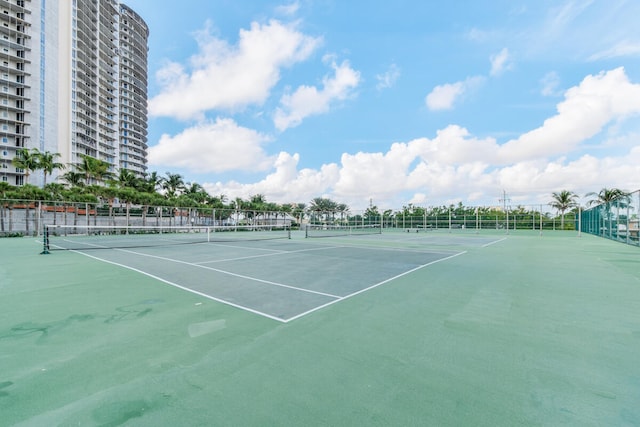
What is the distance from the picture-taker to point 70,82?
214 ft

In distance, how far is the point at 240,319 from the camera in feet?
13.4

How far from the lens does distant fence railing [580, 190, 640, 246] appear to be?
15.3 m

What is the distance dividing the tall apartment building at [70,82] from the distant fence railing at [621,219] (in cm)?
6803

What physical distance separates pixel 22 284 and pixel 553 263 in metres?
14.6

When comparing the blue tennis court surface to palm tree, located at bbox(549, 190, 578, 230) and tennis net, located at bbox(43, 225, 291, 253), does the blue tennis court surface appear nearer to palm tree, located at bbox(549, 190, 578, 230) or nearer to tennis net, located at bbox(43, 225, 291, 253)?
tennis net, located at bbox(43, 225, 291, 253)

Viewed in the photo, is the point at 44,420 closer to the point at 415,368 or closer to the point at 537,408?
the point at 415,368

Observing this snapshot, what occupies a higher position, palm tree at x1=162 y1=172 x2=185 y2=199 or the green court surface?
palm tree at x1=162 y1=172 x2=185 y2=199

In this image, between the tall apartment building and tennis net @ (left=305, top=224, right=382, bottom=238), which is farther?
the tall apartment building

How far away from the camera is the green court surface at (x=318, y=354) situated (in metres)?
2.16

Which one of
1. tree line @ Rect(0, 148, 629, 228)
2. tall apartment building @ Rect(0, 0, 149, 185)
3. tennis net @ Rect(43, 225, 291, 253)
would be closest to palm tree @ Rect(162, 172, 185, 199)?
tree line @ Rect(0, 148, 629, 228)

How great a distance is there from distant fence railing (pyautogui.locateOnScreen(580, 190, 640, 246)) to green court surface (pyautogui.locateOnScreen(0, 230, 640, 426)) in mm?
14341

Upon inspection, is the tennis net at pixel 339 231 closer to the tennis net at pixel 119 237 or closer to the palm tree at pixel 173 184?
the tennis net at pixel 119 237

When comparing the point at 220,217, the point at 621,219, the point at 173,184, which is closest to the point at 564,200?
the point at 621,219

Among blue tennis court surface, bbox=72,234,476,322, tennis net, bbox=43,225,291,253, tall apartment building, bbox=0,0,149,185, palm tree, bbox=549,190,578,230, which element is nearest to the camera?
blue tennis court surface, bbox=72,234,476,322
